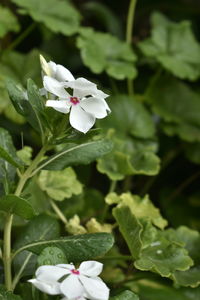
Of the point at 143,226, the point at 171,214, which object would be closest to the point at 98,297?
the point at 143,226

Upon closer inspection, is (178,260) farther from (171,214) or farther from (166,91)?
(166,91)

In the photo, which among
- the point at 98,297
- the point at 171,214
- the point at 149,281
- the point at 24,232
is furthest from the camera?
the point at 171,214

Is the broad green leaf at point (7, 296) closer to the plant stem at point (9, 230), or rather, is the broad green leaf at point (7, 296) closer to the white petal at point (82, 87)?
the plant stem at point (9, 230)

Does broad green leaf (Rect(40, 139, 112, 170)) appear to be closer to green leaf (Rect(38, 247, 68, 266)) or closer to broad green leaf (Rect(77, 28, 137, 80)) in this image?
green leaf (Rect(38, 247, 68, 266))

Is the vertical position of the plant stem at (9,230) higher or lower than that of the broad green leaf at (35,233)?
higher

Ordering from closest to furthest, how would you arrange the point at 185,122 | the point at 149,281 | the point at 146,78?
the point at 149,281, the point at 185,122, the point at 146,78

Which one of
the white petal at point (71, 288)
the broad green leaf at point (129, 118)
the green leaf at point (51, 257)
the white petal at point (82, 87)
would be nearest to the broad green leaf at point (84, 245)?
the green leaf at point (51, 257)

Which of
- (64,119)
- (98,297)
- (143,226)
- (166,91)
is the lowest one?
(166,91)

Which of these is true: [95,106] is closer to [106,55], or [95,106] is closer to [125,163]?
[125,163]

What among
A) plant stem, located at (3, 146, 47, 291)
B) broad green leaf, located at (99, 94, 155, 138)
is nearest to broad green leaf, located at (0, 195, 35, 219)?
plant stem, located at (3, 146, 47, 291)
